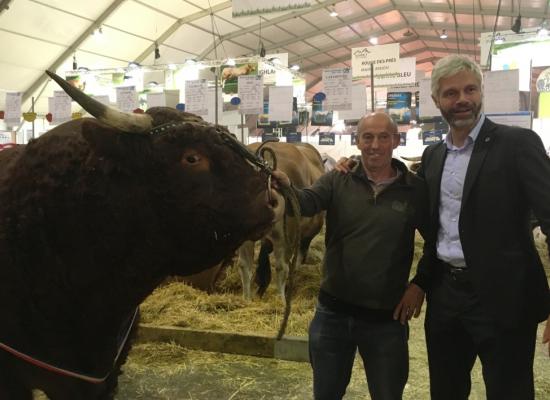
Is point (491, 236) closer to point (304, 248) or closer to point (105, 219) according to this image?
point (105, 219)

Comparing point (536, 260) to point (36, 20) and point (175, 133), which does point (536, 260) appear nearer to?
point (175, 133)

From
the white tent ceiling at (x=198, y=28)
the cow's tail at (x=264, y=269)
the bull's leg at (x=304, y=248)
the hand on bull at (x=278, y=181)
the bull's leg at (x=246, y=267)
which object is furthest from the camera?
the white tent ceiling at (x=198, y=28)

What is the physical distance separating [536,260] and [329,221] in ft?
3.14

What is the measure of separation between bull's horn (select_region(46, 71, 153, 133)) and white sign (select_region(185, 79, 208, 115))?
395 centimetres

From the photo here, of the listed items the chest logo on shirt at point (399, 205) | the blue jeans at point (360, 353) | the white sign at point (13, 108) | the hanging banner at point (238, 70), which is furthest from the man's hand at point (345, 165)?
the hanging banner at point (238, 70)

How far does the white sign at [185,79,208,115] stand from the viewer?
5.59 metres

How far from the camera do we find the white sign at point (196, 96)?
559 cm

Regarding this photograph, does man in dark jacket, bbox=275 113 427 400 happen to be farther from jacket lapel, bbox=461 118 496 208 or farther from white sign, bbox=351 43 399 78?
white sign, bbox=351 43 399 78

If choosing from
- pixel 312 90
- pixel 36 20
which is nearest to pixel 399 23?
pixel 312 90

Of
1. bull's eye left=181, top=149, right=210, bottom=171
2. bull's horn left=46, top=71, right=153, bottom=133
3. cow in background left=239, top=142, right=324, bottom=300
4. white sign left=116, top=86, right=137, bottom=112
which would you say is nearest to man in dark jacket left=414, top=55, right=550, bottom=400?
bull's eye left=181, top=149, right=210, bottom=171

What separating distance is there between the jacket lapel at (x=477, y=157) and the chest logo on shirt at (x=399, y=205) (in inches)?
11.0

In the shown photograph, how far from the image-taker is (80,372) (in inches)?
75.2

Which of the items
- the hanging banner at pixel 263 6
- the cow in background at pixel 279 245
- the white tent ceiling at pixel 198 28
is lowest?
the cow in background at pixel 279 245

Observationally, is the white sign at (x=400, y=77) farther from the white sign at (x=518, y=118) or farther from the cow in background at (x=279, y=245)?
the white sign at (x=518, y=118)
